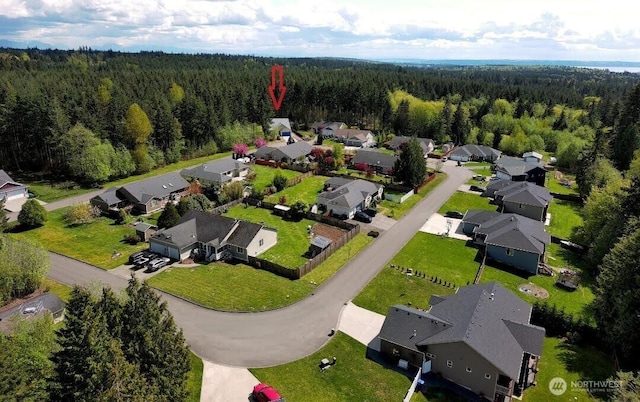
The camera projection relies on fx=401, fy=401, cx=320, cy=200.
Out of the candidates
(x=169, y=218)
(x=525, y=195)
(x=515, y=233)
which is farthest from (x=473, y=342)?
(x=525, y=195)

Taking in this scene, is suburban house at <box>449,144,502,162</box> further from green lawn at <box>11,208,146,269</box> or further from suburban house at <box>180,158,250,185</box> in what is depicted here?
green lawn at <box>11,208,146,269</box>

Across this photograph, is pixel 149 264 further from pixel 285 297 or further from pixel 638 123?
pixel 638 123

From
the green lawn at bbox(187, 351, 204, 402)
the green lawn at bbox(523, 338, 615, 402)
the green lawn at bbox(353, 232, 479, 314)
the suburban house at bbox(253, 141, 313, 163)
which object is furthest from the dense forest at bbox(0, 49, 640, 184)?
the green lawn at bbox(523, 338, 615, 402)

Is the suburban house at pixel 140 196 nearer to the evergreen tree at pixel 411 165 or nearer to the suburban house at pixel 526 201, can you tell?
the evergreen tree at pixel 411 165

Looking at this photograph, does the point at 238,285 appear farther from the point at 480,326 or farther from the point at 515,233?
the point at 515,233

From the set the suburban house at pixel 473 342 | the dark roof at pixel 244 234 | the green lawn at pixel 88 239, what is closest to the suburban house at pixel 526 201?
the suburban house at pixel 473 342
